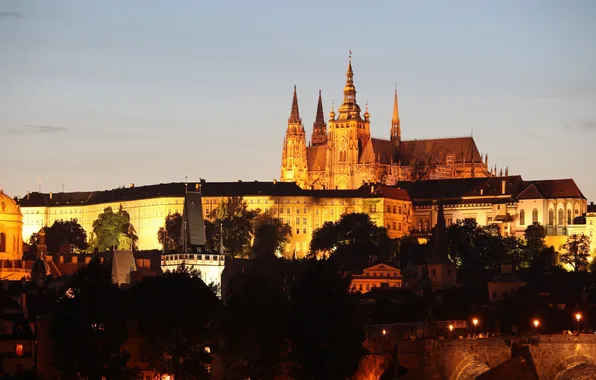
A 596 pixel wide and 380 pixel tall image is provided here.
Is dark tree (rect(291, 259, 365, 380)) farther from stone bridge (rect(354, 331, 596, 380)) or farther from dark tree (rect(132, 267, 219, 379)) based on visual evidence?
dark tree (rect(132, 267, 219, 379))

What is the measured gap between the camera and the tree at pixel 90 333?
90812 mm

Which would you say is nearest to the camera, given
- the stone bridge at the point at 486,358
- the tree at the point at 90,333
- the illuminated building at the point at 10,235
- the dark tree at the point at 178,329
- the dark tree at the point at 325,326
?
the stone bridge at the point at 486,358

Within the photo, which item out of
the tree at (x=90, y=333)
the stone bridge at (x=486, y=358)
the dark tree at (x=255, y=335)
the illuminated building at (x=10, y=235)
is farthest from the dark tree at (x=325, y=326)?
the illuminated building at (x=10, y=235)

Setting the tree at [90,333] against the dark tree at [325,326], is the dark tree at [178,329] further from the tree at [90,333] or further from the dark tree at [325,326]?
the dark tree at [325,326]

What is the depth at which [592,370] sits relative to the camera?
80.5 m

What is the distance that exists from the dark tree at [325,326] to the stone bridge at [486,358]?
1707 millimetres

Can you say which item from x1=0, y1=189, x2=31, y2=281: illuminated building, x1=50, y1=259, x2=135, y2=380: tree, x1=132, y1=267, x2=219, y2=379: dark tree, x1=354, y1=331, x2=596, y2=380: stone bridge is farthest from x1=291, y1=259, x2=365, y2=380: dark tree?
x1=0, y1=189, x2=31, y2=281: illuminated building

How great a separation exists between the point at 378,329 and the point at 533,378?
27748mm

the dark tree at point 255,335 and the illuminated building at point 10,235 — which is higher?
the illuminated building at point 10,235

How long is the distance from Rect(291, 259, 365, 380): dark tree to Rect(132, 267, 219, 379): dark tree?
426cm

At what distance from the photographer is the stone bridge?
81.3 metres

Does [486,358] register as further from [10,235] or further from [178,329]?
[10,235]

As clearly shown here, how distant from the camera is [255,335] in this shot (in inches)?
3671

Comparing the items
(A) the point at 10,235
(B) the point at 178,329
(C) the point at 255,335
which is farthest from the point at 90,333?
(A) the point at 10,235
